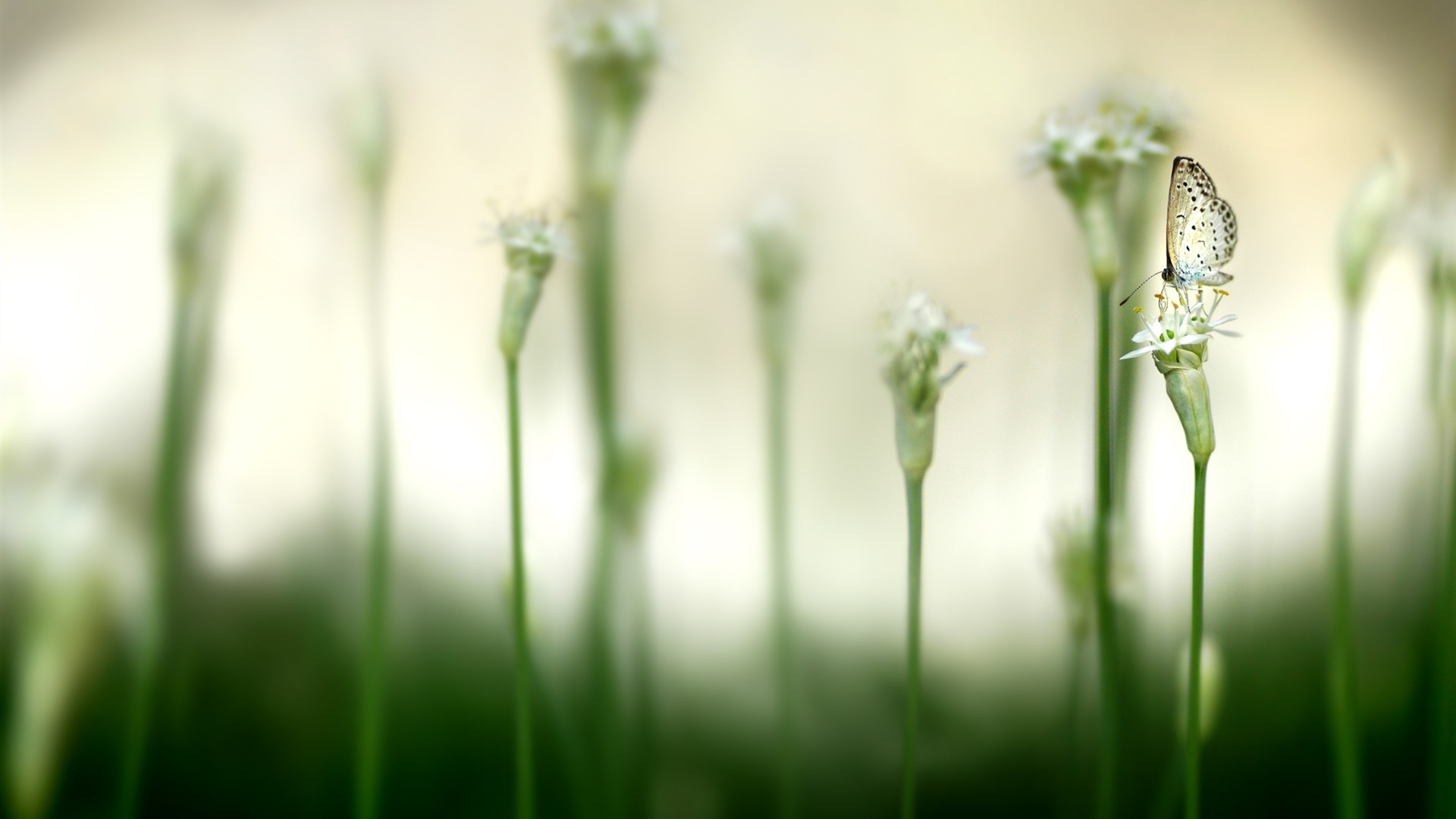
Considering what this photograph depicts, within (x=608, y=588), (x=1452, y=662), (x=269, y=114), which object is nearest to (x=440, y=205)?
(x=269, y=114)

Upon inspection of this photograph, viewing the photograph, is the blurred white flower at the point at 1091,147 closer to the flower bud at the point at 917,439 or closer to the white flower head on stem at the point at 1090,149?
the white flower head on stem at the point at 1090,149

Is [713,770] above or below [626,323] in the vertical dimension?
below

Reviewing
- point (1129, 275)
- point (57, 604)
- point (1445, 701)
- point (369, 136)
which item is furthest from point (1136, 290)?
point (57, 604)

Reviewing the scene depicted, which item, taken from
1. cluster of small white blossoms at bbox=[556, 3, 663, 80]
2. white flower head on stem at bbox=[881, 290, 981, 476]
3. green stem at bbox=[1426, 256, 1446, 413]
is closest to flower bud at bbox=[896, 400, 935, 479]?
white flower head on stem at bbox=[881, 290, 981, 476]

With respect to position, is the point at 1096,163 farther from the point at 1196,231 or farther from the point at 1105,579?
the point at 1105,579

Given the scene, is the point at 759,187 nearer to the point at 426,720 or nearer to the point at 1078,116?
the point at 1078,116

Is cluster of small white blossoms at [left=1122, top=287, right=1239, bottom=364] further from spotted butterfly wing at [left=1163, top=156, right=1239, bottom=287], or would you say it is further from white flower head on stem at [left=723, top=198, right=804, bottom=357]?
white flower head on stem at [left=723, top=198, right=804, bottom=357]
